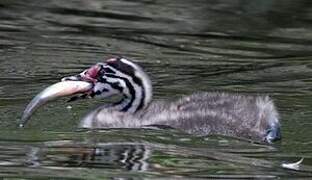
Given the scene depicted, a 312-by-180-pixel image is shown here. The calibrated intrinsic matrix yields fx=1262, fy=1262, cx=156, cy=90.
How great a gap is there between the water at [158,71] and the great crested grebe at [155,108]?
160 millimetres

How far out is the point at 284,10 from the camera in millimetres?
16969

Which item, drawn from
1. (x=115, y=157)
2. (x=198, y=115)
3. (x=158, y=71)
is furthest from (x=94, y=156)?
(x=158, y=71)

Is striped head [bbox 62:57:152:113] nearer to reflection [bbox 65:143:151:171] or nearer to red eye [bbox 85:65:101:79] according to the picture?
red eye [bbox 85:65:101:79]

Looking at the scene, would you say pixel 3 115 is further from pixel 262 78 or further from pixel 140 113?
pixel 262 78

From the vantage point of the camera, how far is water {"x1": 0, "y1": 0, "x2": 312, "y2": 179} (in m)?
8.45

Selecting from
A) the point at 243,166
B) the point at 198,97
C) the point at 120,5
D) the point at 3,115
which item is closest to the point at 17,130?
the point at 3,115

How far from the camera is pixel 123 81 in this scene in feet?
33.3

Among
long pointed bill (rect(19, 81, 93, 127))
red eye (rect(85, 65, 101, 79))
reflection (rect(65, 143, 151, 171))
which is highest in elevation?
red eye (rect(85, 65, 101, 79))

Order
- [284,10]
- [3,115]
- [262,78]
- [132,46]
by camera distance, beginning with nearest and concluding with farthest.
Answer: [3,115] < [262,78] < [132,46] < [284,10]

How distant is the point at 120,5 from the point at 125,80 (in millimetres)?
6922

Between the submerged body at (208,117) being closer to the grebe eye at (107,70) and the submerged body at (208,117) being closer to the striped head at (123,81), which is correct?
the striped head at (123,81)

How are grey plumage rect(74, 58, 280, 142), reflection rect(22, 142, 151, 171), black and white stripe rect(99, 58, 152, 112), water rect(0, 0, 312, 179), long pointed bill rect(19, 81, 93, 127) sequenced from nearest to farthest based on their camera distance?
1. reflection rect(22, 142, 151, 171)
2. water rect(0, 0, 312, 179)
3. grey plumage rect(74, 58, 280, 142)
4. long pointed bill rect(19, 81, 93, 127)
5. black and white stripe rect(99, 58, 152, 112)

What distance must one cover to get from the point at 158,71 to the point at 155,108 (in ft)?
8.99

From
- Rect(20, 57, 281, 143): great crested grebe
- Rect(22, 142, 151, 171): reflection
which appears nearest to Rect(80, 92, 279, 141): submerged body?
Rect(20, 57, 281, 143): great crested grebe
